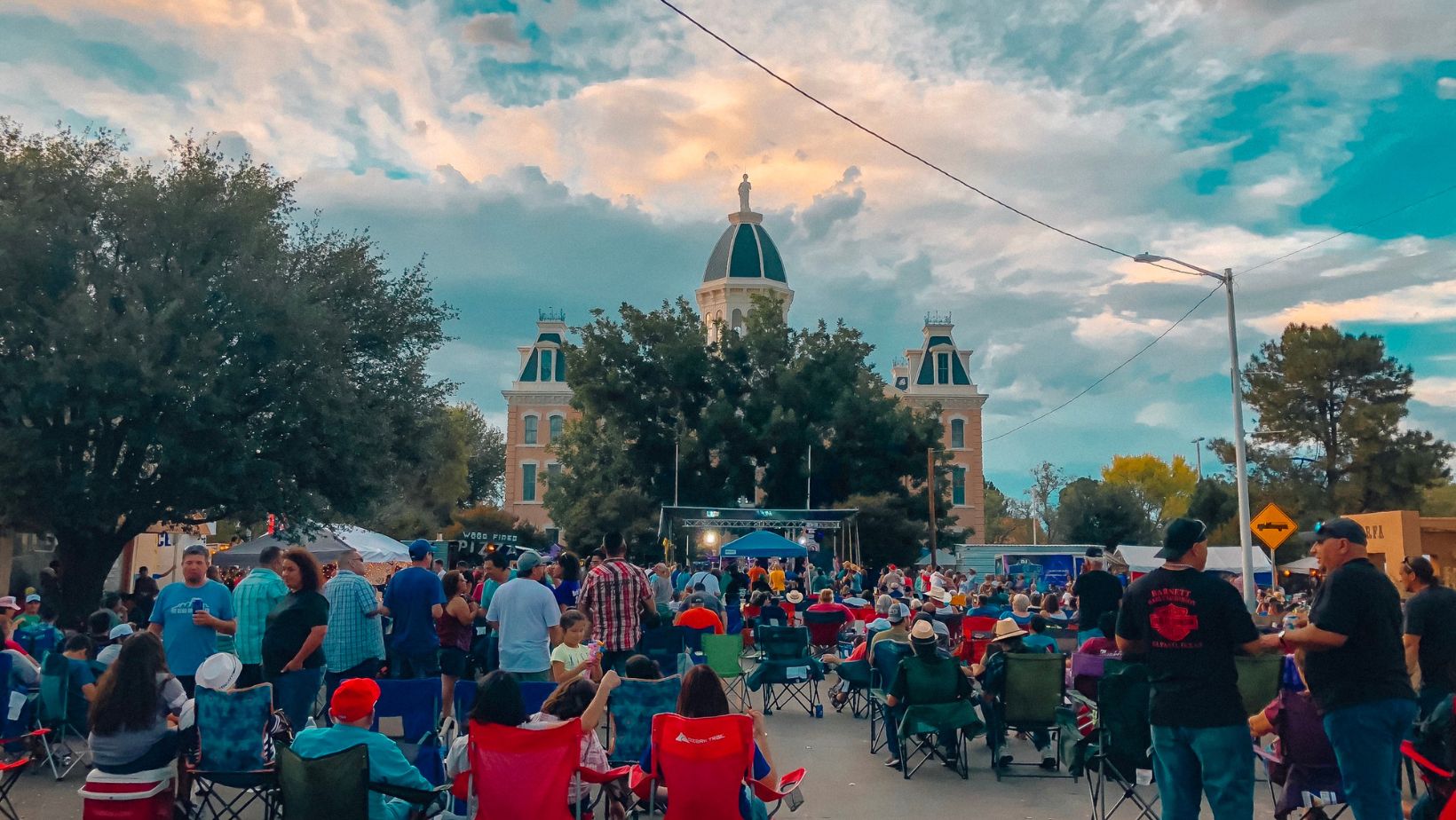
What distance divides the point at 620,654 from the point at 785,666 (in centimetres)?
285

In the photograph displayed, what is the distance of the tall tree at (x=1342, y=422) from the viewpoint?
38.0 meters

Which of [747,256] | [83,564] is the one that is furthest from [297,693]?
[747,256]

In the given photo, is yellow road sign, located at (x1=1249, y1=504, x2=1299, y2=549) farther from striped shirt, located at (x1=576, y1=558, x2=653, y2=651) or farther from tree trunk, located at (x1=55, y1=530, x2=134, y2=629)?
tree trunk, located at (x1=55, y1=530, x2=134, y2=629)

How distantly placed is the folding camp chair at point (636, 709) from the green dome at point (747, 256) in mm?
57824

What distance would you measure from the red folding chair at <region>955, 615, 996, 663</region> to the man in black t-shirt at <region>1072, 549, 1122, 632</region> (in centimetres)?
91

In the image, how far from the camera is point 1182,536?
5.14 meters

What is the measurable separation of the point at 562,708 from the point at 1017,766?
15.1ft

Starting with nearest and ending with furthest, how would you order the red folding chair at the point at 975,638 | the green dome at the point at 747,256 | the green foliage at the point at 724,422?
the red folding chair at the point at 975,638, the green foliage at the point at 724,422, the green dome at the point at 747,256

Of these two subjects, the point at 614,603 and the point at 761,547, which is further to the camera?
the point at 761,547

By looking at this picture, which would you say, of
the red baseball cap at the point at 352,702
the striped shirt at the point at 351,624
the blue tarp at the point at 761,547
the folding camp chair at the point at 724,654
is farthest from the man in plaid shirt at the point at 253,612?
the blue tarp at the point at 761,547

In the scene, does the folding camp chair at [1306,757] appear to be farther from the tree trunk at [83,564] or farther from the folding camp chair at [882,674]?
the tree trunk at [83,564]

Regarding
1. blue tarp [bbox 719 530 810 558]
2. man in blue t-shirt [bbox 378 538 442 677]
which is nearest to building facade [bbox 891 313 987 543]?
blue tarp [bbox 719 530 810 558]

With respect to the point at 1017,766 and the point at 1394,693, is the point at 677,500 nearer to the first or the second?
the point at 1017,766

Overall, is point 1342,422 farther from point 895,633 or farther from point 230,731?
point 230,731
